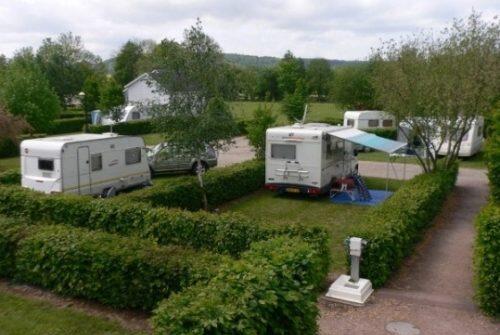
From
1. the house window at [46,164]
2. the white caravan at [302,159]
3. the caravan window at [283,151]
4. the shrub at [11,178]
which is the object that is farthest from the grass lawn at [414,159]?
the shrub at [11,178]

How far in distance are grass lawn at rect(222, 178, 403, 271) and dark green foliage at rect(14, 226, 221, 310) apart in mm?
5511

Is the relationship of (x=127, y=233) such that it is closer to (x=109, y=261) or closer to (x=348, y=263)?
(x=109, y=261)

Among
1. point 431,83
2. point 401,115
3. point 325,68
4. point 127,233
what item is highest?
point 325,68

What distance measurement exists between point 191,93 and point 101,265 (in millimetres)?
7637

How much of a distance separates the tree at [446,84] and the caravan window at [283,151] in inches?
132

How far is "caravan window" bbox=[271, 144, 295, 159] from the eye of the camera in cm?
1568

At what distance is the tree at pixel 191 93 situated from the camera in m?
13.8

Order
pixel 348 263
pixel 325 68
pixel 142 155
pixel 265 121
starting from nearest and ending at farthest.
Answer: pixel 348 263 → pixel 142 155 → pixel 265 121 → pixel 325 68

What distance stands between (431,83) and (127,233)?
9.93 meters

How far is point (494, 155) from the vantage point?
12.7 m

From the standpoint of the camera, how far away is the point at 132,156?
52.7ft

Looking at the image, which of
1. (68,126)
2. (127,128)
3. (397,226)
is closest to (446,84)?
(397,226)

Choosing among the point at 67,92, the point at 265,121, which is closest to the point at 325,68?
the point at 67,92

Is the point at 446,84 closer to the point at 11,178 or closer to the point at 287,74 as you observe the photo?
the point at 11,178
